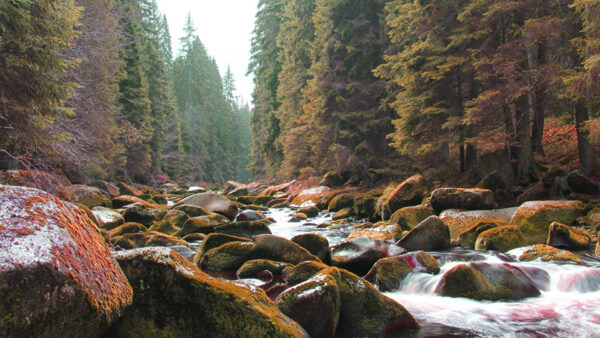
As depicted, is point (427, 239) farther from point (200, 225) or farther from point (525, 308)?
point (200, 225)

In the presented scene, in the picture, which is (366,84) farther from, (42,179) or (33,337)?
(33,337)

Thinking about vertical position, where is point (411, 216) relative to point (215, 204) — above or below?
below

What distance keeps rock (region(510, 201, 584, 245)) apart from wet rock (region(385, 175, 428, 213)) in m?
3.87

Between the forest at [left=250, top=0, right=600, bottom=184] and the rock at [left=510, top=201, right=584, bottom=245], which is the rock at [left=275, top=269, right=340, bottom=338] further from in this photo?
the forest at [left=250, top=0, right=600, bottom=184]

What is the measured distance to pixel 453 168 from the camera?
13992 mm

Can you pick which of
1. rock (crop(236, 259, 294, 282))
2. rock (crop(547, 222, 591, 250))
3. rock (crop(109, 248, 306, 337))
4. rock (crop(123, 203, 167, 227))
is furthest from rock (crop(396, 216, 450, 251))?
rock (crop(123, 203, 167, 227))

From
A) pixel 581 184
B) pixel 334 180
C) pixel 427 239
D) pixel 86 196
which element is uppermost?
pixel 86 196

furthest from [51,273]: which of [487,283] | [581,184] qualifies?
[581,184]

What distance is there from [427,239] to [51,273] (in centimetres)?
703

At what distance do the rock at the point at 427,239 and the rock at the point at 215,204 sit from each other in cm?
772

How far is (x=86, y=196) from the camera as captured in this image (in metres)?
13.6

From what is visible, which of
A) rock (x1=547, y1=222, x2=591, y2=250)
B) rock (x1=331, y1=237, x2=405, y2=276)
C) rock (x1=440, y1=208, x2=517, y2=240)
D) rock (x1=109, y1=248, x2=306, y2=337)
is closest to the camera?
rock (x1=109, y1=248, x2=306, y2=337)

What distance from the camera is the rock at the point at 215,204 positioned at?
549 inches

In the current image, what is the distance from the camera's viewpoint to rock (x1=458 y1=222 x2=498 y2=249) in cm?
818
